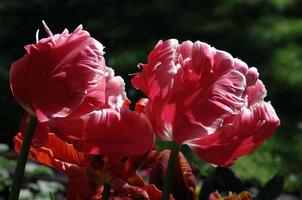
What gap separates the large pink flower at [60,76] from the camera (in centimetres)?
110

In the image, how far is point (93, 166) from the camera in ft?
4.00

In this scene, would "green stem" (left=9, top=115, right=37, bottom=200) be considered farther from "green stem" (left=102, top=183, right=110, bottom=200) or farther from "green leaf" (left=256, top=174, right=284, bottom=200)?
"green leaf" (left=256, top=174, right=284, bottom=200)

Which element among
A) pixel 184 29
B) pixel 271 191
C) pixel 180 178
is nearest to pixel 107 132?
pixel 180 178

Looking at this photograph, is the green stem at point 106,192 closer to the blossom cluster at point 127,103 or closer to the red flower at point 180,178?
the blossom cluster at point 127,103

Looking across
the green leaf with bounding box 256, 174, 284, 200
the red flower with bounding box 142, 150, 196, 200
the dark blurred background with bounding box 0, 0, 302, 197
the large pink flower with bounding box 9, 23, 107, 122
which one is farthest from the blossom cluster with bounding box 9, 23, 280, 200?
the dark blurred background with bounding box 0, 0, 302, 197

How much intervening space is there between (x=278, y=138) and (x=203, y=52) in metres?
4.25

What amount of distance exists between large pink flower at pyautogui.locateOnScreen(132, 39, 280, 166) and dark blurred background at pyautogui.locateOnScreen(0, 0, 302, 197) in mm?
4590

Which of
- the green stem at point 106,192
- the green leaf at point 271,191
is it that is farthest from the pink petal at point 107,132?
the green leaf at point 271,191

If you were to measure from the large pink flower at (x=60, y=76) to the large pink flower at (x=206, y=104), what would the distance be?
0.09m

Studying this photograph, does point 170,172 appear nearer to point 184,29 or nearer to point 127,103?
point 127,103

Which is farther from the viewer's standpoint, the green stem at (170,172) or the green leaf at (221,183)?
the green leaf at (221,183)

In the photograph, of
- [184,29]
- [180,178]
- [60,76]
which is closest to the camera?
[60,76]

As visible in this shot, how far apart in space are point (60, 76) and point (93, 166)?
0.17 m

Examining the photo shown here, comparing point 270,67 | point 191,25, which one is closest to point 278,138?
point 270,67
